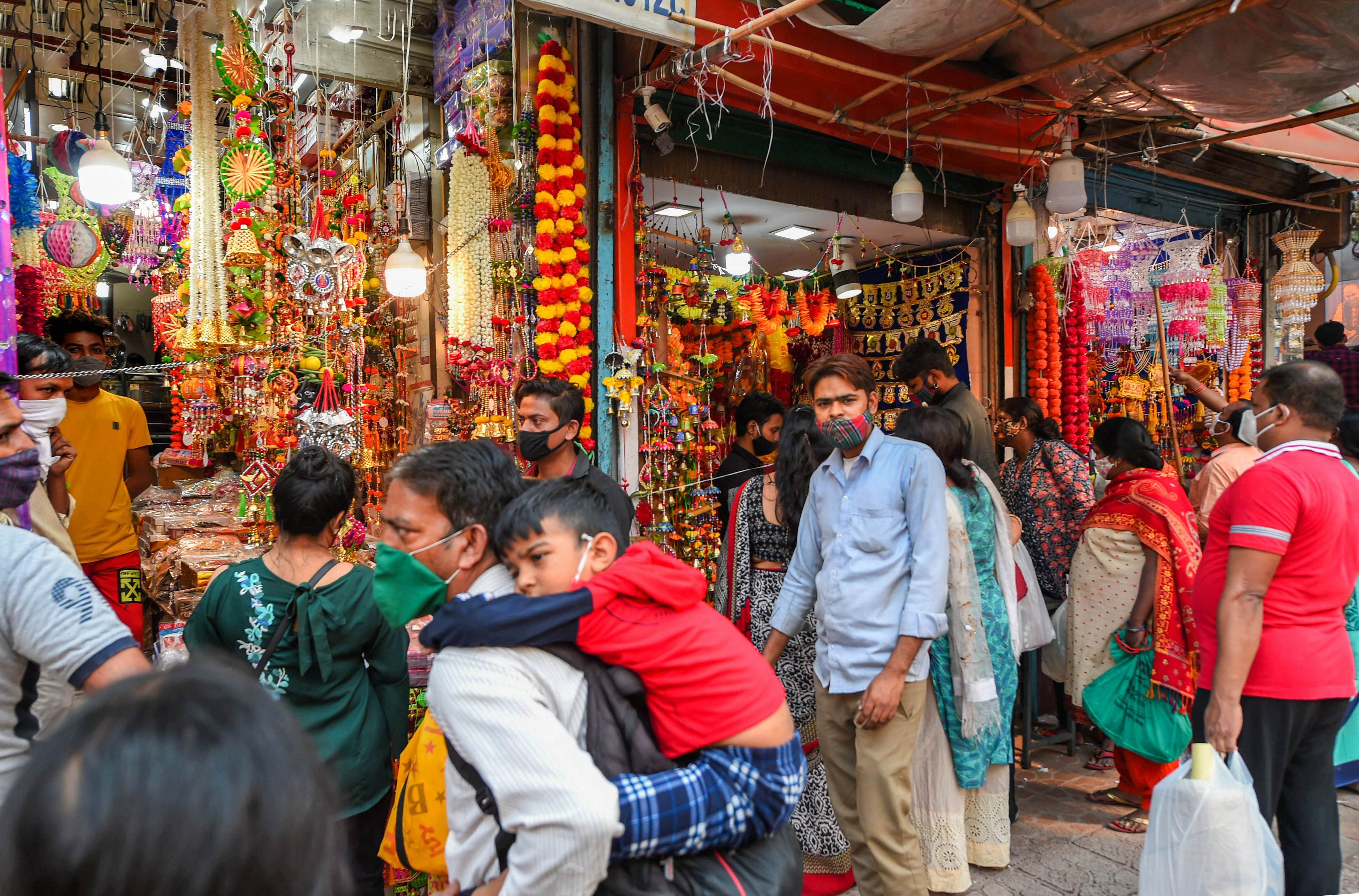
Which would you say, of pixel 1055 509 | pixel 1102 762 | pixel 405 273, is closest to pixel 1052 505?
pixel 1055 509

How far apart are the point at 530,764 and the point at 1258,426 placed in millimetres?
2424

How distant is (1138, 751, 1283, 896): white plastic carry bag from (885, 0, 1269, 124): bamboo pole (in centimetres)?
234

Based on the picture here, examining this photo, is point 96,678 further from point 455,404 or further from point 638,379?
point 455,404

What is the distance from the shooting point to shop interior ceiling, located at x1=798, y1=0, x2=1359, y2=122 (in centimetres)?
319

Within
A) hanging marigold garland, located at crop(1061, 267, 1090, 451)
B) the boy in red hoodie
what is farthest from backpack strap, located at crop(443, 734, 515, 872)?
hanging marigold garland, located at crop(1061, 267, 1090, 451)

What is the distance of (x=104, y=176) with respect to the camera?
4.45 metres

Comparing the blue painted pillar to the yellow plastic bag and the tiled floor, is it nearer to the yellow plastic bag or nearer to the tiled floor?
the tiled floor

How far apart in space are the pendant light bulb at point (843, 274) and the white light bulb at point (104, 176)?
4.17m

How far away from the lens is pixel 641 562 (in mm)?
1249

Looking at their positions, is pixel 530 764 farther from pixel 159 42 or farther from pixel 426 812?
pixel 159 42

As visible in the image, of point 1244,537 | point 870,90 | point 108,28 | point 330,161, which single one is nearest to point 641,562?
point 1244,537

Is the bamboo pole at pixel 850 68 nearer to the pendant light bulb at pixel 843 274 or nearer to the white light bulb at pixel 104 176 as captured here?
the pendant light bulb at pixel 843 274

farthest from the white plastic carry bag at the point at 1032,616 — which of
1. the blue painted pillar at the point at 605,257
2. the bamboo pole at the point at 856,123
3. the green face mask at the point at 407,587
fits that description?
the green face mask at the point at 407,587

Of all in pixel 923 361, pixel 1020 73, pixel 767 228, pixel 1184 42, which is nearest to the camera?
pixel 1184 42
